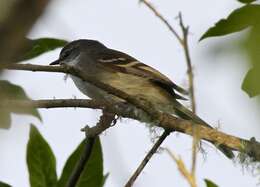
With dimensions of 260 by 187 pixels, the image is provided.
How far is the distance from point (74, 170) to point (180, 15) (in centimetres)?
171

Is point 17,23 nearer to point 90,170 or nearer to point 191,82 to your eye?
point 191,82

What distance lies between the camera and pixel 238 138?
11.6 feet

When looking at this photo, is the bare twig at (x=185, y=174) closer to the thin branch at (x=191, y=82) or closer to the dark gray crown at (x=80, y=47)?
the thin branch at (x=191, y=82)

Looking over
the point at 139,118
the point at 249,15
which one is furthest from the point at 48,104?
the point at 249,15

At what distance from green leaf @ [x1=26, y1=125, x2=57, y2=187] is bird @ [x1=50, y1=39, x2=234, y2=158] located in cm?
272

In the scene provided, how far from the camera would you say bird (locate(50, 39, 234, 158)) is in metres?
6.65

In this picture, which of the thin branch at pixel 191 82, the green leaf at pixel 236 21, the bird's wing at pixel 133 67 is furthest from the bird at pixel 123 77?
the thin branch at pixel 191 82

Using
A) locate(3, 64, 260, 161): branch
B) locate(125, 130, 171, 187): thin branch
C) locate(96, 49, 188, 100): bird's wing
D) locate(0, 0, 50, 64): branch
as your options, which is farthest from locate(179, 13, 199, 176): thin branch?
locate(96, 49, 188, 100): bird's wing

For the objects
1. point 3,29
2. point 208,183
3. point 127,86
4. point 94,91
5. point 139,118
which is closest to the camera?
point 3,29

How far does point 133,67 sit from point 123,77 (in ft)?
0.81

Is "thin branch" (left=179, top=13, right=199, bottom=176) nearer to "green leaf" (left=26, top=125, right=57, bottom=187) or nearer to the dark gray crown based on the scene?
"green leaf" (left=26, top=125, right=57, bottom=187)

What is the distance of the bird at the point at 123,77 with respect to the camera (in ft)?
21.8

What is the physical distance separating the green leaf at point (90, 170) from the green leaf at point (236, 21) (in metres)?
1.61

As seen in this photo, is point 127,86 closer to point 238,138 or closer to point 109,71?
point 109,71
